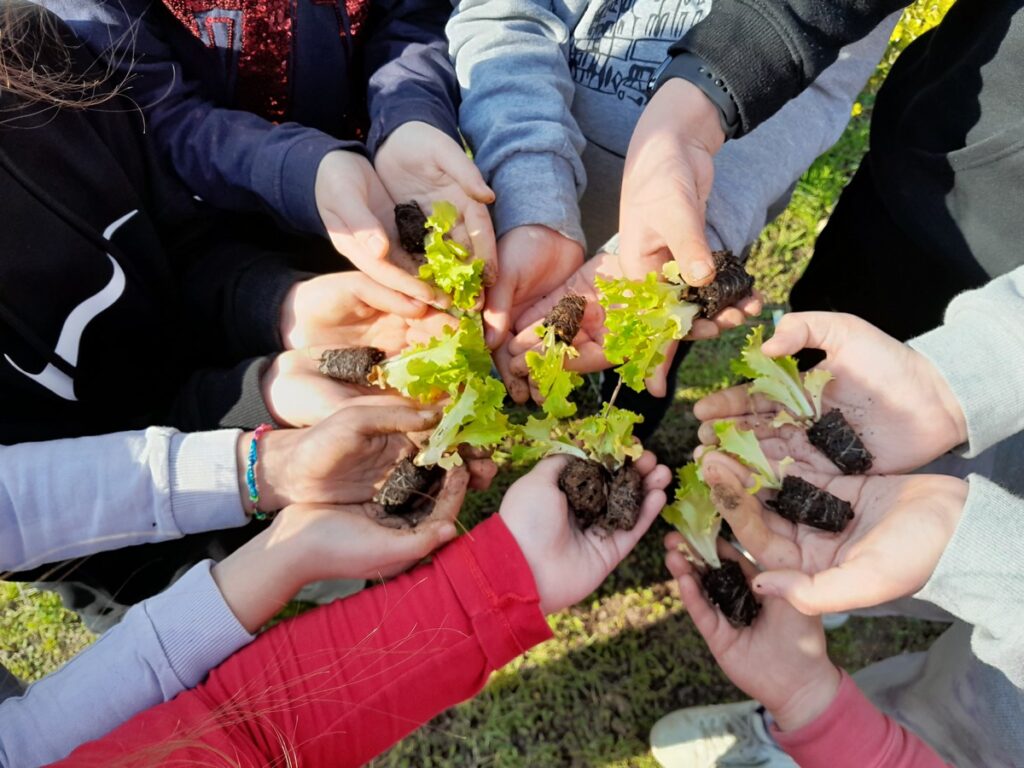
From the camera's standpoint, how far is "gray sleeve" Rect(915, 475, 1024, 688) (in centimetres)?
219

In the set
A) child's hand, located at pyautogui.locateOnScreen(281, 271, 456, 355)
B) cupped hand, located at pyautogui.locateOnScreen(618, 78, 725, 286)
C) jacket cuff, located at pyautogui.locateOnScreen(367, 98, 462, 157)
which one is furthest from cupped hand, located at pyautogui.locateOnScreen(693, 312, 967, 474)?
jacket cuff, located at pyautogui.locateOnScreen(367, 98, 462, 157)

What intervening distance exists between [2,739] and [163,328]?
1.85 metres

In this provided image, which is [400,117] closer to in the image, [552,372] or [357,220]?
[357,220]

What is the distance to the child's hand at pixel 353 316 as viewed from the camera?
3246 mm

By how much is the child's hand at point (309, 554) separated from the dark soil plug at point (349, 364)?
2.33 ft

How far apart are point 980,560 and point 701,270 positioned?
144 cm

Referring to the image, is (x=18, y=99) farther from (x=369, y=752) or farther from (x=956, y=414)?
(x=956, y=414)

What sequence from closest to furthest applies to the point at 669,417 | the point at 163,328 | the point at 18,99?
the point at 18,99, the point at 163,328, the point at 669,417

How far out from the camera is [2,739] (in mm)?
2174

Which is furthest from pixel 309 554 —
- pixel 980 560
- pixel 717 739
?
pixel 717 739

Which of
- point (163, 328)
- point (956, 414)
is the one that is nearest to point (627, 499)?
point (956, 414)

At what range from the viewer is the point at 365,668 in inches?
91.9

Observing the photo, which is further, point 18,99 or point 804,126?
point 804,126

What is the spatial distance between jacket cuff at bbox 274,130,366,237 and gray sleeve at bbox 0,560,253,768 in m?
1.70
